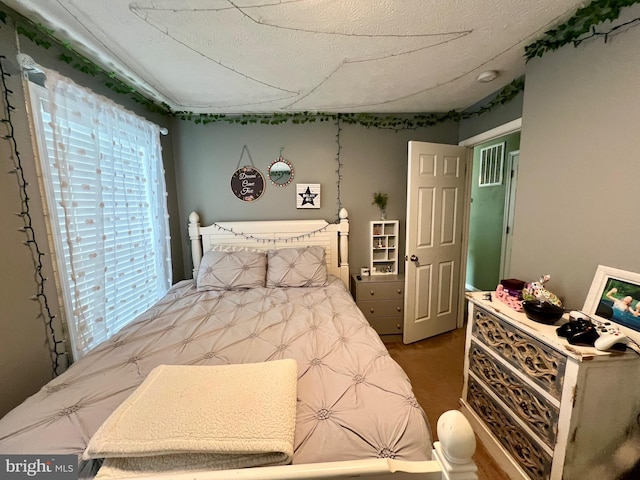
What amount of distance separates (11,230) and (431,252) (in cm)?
290

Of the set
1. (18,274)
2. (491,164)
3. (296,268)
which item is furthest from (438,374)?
(491,164)

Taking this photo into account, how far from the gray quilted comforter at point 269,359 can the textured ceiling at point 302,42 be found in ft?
5.38

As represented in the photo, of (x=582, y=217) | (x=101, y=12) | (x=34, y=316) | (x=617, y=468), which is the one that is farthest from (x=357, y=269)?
(x=101, y=12)

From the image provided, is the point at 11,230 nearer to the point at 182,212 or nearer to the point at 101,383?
the point at 101,383

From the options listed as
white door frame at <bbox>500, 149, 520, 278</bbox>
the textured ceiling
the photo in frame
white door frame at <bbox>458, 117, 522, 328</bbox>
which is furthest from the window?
the photo in frame

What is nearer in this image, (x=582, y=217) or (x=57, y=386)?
(x=57, y=386)

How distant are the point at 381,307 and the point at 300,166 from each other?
168 cm

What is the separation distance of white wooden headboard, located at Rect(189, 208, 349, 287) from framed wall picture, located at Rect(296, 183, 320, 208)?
0.62 ft

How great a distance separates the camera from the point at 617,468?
1.08 m

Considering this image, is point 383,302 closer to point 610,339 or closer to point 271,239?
point 271,239

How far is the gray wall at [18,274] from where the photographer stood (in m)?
1.19

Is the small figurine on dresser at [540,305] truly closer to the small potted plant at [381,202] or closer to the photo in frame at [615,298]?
the photo in frame at [615,298]

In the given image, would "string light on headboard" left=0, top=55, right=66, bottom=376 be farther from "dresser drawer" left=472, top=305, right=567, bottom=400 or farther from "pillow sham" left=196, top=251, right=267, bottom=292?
"dresser drawer" left=472, top=305, right=567, bottom=400

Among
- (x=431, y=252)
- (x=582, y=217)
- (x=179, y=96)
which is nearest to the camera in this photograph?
(x=582, y=217)
